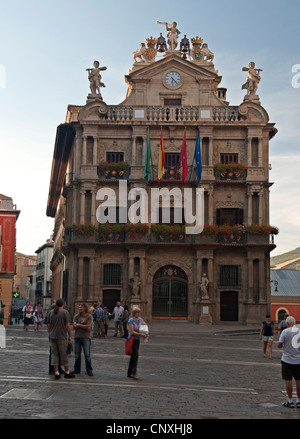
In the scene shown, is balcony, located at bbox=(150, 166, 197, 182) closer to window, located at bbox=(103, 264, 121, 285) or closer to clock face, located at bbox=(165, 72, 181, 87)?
clock face, located at bbox=(165, 72, 181, 87)

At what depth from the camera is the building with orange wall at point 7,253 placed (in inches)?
2089

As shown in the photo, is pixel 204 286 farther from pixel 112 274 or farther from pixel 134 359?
pixel 134 359

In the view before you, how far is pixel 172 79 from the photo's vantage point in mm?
41719

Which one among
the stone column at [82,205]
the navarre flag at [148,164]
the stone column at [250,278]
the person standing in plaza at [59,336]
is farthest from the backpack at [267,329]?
the stone column at [82,205]

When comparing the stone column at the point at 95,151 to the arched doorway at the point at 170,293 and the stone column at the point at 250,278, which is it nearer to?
the arched doorway at the point at 170,293

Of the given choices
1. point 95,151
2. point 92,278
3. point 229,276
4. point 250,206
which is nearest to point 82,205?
point 95,151

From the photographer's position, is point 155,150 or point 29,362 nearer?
point 29,362

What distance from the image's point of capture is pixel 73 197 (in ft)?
135

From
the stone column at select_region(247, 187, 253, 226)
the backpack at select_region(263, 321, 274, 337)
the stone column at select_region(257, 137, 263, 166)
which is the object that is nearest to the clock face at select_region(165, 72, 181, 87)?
the stone column at select_region(257, 137, 263, 166)

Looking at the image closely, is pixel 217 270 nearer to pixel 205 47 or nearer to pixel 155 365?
pixel 205 47

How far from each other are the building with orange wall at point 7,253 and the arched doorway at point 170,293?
17.6 metres

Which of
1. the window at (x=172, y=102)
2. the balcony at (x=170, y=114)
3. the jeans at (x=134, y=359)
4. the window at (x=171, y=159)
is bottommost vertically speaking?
the jeans at (x=134, y=359)

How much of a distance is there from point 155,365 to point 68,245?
23643 mm
